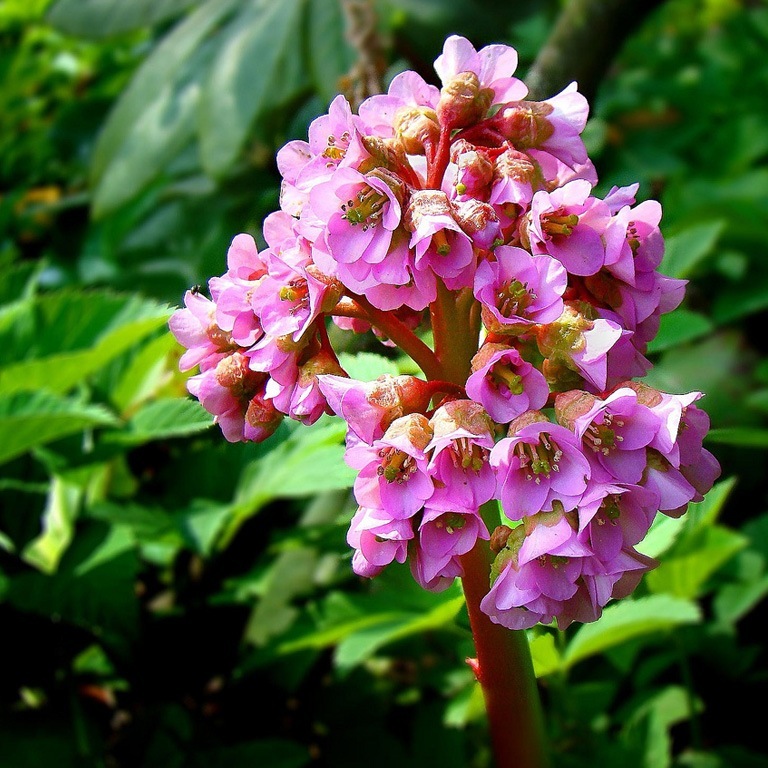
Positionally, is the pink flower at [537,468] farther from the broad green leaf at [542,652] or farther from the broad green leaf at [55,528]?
the broad green leaf at [55,528]

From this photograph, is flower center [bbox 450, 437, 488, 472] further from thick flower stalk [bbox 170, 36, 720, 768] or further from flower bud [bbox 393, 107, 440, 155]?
flower bud [bbox 393, 107, 440, 155]

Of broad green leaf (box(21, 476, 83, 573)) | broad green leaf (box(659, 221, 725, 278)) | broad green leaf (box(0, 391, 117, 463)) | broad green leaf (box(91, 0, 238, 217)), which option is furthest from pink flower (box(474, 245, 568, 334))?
broad green leaf (box(91, 0, 238, 217))

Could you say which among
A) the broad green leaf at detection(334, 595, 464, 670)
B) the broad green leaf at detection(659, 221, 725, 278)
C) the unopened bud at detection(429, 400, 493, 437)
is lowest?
the broad green leaf at detection(334, 595, 464, 670)

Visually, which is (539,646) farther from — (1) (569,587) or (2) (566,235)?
(2) (566,235)

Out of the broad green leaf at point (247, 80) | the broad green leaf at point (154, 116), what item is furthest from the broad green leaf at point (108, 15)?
the broad green leaf at point (247, 80)

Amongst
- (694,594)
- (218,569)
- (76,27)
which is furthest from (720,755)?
(76,27)

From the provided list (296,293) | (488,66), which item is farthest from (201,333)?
(488,66)

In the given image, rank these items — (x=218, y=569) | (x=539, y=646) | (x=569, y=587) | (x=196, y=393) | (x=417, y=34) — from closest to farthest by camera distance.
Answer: (x=569, y=587), (x=196, y=393), (x=539, y=646), (x=218, y=569), (x=417, y=34)

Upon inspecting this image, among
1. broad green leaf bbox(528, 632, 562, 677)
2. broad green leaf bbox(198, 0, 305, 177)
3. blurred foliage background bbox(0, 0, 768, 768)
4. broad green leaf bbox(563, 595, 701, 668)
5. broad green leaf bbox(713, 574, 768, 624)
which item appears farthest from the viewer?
broad green leaf bbox(198, 0, 305, 177)
